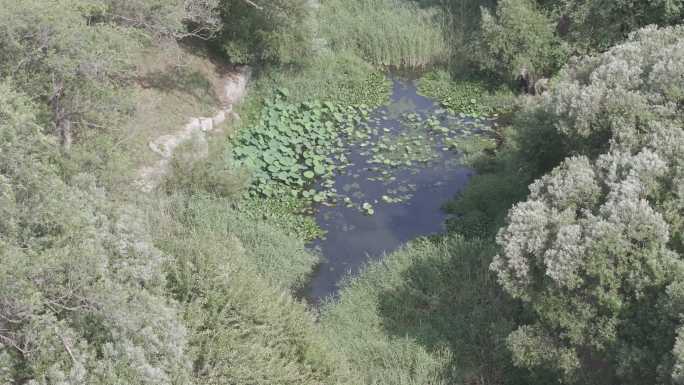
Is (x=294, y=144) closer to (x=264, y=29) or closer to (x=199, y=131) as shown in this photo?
(x=199, y=131)

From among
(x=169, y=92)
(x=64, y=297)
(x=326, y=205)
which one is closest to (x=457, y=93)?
(x=326, y=205)

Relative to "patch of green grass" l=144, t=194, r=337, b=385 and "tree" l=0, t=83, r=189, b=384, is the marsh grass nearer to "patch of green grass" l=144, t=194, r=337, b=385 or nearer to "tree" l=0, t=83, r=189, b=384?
"patch of green grass" l=144, t=194, r=337, b=385

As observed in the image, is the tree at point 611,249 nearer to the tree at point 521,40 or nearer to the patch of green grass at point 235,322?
the patch of green grass at point 235,322

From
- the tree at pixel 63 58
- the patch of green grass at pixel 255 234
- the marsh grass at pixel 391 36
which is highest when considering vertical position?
the tree at pixel 63 58

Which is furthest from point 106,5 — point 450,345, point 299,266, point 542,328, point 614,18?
point 614,18

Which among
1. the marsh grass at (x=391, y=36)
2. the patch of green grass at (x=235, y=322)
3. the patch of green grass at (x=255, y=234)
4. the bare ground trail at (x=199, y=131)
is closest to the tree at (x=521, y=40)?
the marsh grass at (x=391, y=36)

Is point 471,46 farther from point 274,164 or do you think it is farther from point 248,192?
point 248,192
